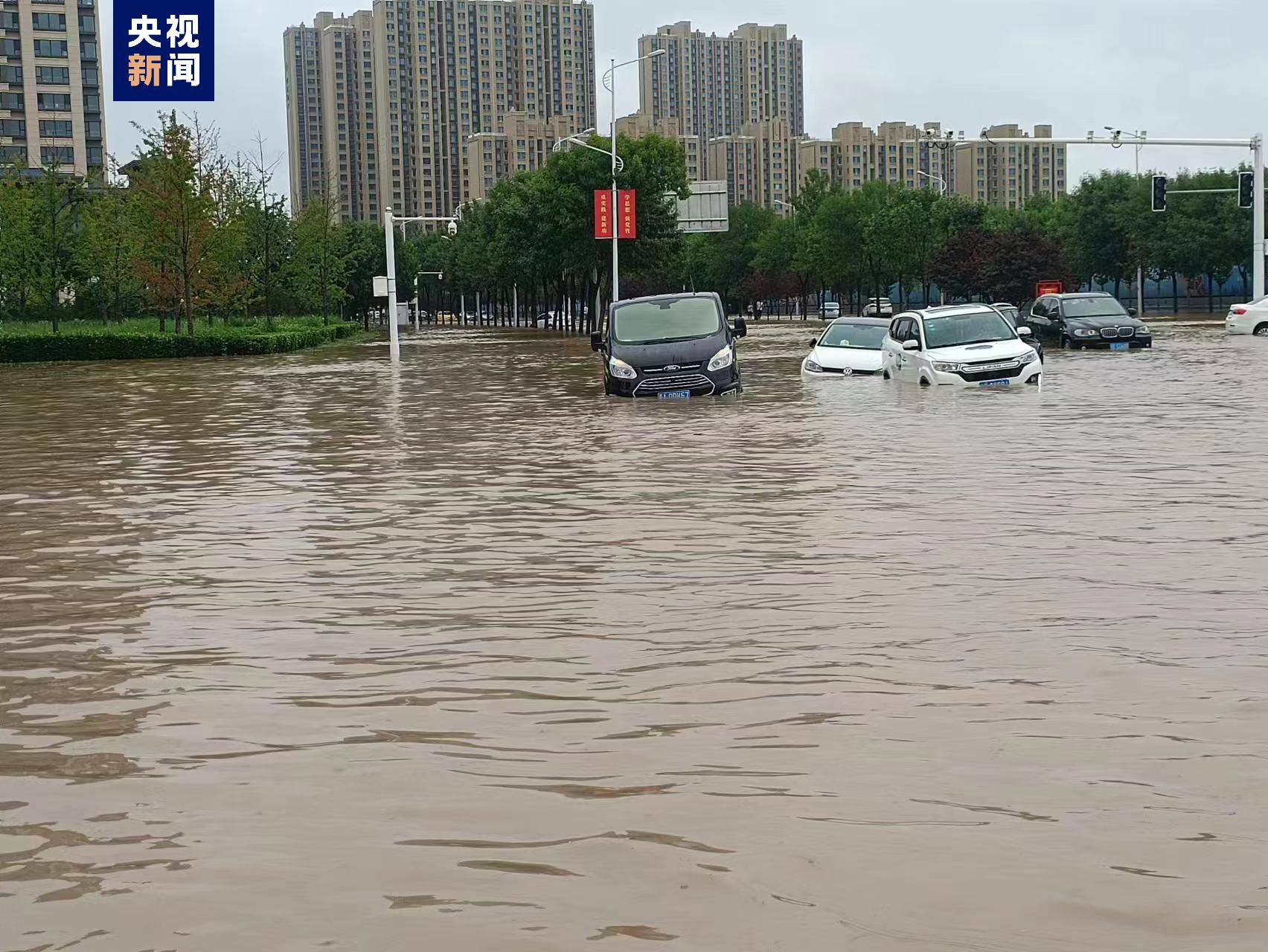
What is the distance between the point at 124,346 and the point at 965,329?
3523cm

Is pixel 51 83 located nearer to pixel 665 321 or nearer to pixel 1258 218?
pixel 1258 218

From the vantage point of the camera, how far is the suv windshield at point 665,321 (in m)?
26.9

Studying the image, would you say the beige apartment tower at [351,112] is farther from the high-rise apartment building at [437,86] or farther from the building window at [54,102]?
the building window at [54,102]

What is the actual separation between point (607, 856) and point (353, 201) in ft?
626

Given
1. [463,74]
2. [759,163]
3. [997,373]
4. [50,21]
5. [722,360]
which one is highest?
[463,74]

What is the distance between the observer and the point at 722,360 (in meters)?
26.2

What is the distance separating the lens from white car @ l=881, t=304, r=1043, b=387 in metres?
26.1

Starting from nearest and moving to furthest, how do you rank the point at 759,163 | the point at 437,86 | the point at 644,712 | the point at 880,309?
1. the point at 644,712
2. the point at 880,309
3. the point at 437,86
4. the point at 759,163

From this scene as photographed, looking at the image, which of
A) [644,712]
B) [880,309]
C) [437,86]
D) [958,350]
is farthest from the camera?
[437,86]

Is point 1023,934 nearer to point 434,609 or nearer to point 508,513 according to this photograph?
point 434,609

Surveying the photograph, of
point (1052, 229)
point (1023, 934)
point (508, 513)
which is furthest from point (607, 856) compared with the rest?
point (1052, 229)

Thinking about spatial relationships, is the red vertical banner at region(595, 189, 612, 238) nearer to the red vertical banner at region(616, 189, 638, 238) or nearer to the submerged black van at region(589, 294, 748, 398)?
the red vertical banner at region(616, 189, 638, 238)

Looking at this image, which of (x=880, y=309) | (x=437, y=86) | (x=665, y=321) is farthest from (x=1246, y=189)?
(x=437, y=86)

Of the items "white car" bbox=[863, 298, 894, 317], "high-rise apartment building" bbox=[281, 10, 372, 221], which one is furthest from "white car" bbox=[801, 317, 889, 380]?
"high-rise apartment building" bbox=[281, 10, 372, 221]
